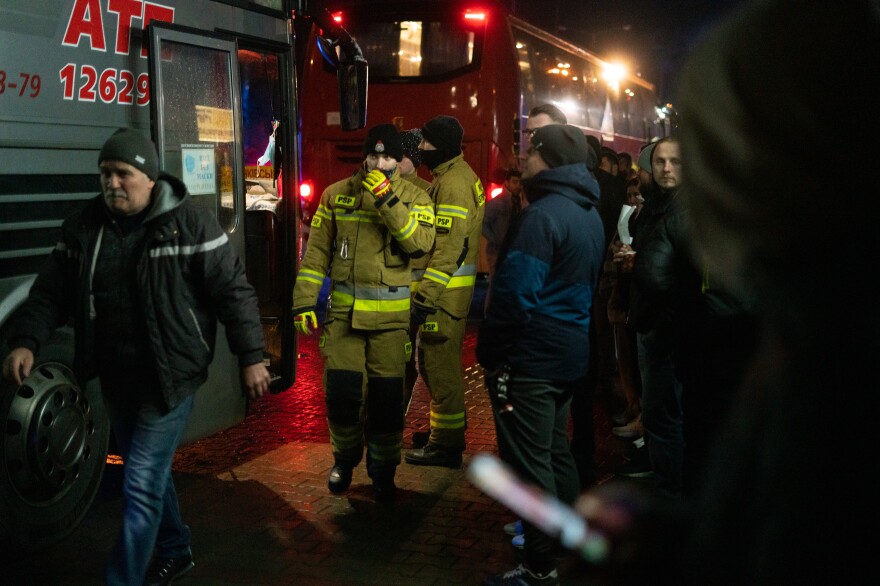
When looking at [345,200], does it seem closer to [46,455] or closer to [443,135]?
[443,135]

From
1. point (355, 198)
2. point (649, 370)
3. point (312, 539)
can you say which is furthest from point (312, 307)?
point (649, 370)

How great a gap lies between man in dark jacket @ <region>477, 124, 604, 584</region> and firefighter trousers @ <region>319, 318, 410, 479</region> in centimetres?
147

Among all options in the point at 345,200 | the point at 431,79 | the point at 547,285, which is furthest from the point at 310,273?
the point at 431,79

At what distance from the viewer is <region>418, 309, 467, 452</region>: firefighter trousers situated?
258 inches

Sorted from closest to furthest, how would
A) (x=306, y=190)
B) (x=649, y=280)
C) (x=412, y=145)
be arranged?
(x=649, y=280)
(x=412, y=145)
(x=306, y=190)

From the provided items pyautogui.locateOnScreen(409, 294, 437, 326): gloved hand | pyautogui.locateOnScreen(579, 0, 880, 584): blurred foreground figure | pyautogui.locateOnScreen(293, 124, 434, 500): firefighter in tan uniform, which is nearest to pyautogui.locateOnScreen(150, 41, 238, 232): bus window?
pyautogui.locateOnScreen(293, 124, 434, 500): firefighter in tan uniform

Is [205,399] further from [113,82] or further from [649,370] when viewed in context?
[649,370]

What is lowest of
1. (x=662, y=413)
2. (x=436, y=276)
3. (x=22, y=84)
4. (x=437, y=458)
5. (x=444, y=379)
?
(x=437, y=458)

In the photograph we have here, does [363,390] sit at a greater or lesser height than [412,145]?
lesser

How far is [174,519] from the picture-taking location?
4566mm

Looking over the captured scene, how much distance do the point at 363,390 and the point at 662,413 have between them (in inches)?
68.4

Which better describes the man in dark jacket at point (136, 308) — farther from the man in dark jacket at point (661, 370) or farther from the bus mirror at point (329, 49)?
the bus mirror at point (329, 49)

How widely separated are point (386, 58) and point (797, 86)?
14.8m

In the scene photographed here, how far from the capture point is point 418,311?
20.1ft
